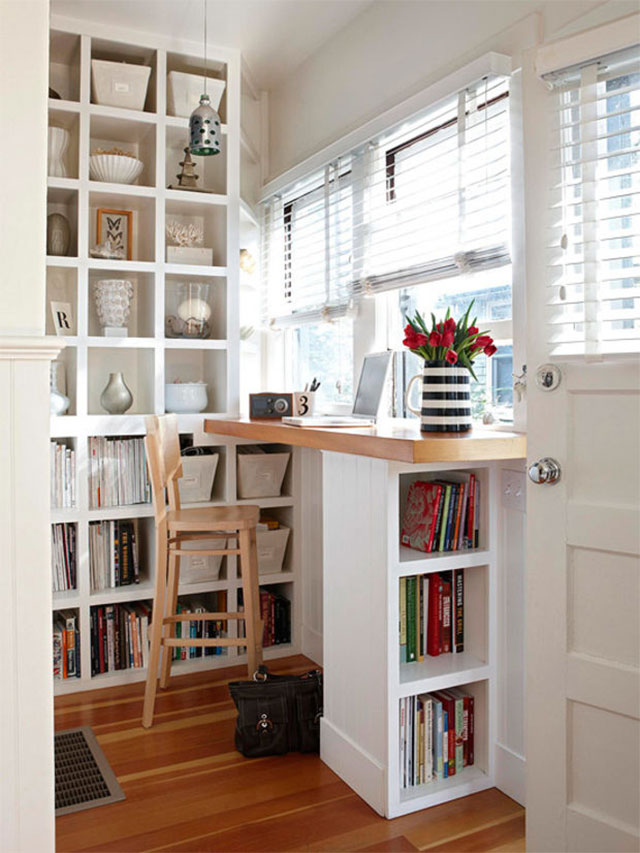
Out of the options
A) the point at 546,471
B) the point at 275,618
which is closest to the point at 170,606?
the point at 275,618

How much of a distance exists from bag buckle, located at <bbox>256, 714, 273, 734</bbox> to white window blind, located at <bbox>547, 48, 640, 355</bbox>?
58.3 inches

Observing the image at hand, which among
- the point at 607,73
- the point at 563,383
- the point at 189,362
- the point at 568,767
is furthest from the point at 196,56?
the point at 568,767

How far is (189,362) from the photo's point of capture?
3.48 metres

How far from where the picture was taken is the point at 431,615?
7.31 ft

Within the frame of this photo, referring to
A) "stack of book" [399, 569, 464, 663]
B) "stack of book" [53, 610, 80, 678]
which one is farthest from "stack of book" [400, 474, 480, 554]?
"stack of book" [53, 610, 80, 678]

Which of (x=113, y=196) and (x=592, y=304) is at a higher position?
(x=113, y=196)

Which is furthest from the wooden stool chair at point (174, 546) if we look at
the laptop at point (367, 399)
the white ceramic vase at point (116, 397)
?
the laptop at point (367, 399)

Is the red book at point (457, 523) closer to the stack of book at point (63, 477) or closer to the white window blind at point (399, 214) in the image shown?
the white window blind at point (399, 214)

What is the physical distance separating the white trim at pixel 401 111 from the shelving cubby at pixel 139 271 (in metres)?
0.31

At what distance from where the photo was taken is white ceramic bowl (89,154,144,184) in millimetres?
3051

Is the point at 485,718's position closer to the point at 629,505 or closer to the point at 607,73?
the point at 629,505

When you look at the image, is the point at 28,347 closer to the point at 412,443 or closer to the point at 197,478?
the point at 412,443

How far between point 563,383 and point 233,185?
2.07 m

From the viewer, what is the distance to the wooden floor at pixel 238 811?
193cm
